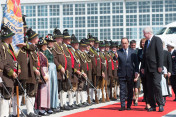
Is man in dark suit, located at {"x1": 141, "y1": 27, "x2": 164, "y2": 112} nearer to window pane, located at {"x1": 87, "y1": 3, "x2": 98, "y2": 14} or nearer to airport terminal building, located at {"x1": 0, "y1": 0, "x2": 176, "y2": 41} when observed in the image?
airport terminal building, located at {"x1": 0, "y1": 0, "x2": 176, "y2": 41}

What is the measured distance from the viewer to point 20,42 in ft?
29.1

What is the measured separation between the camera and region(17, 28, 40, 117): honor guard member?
354 inches

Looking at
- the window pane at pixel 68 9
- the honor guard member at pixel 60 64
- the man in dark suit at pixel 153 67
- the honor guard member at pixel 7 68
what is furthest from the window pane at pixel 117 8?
the honor guard member at pixel 7 68

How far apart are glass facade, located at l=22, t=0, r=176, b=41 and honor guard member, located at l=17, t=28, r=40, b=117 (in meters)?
25.2

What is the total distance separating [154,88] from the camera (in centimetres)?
990

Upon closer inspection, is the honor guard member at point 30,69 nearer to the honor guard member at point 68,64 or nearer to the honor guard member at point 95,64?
the honor guard member at point 68,64

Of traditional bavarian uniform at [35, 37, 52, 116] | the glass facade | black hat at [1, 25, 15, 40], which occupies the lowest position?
traditional bavarian uniform at [35, 37, 52, 116]

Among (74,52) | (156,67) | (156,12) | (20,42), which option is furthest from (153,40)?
(156,12)

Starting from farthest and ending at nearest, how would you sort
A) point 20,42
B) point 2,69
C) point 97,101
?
point 97,101 → point 20,42 → point 2,69

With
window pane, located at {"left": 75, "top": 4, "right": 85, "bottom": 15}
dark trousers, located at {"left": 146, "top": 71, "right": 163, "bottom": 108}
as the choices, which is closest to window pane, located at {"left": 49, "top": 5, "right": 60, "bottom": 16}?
window pane, located at {"left": 75, "top": 4, "right": 85, "bottom": 15}

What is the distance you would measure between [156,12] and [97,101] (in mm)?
22289

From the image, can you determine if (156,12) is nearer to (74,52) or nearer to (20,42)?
(74,52)

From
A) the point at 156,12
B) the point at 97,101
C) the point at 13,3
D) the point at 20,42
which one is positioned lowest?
the point at 97,101

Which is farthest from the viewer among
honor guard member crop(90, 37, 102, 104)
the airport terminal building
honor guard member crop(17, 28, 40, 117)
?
the airport terminal building
